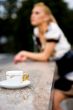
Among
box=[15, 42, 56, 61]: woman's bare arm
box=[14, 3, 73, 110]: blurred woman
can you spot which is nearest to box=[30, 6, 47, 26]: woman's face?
box=[14, 3, 73, 110]: blurred woman

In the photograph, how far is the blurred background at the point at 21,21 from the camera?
26.8ft

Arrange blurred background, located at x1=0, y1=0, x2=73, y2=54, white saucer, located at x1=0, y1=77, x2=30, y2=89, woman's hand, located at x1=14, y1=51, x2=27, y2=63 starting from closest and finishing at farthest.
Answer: white saucer, located at x1=0, y1=77, x2=30, y2=89
woman's hand, located at x1=14, y1=51, x2=27, y2=63
blurred background, located at x1=0, y1=0, x2=73, y2=54

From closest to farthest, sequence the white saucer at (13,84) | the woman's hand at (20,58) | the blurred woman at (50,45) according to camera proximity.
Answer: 1. the white saucer at (13,84)
2. the blurred woman at (50,45)
3. the woman's hand at (20,58)

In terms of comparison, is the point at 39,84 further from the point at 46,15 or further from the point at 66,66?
the point at 46,15

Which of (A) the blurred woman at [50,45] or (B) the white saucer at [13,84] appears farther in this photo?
(A) the blurred woman at [50,45]

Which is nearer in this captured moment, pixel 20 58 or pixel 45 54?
pixel 45 54

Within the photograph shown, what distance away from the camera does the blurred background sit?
8.17m

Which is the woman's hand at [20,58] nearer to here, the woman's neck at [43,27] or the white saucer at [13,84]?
the woman's neck at [43,27]

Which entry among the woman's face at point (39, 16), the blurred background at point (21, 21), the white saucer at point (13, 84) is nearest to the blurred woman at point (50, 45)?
the woman's face at point (39, 16)

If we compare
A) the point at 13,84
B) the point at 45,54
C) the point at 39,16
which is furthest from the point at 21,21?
the point at 13,84

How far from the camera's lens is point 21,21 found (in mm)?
8812

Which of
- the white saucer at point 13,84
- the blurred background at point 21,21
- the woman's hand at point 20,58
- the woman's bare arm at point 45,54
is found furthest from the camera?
the blurred background at point 21,21

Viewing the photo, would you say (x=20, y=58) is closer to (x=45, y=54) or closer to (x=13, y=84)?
(x=45, y=54)

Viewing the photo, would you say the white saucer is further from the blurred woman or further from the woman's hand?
the woman's hand
